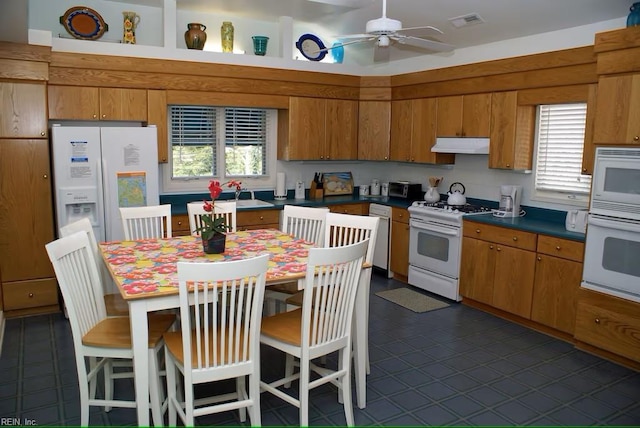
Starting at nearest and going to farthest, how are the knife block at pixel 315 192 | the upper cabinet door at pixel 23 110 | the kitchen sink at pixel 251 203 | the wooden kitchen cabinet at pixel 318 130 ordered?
the upper cabinet door at pixel 23 110, the kitchen sink at pixel 251 203, the wooden kitchen cabinet at pixel 318 130, the knife block at pixel 315 192

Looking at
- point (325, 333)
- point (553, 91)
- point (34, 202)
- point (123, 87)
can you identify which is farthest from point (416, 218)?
point (34, 202)

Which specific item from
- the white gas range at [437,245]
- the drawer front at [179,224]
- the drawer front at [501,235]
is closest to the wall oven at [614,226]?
the drawer front at [501,235]

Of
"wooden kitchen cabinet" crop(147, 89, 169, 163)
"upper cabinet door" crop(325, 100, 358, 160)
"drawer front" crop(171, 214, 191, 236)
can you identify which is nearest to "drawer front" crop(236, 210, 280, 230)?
"drawer front" crop(171, 214, 191, 236)

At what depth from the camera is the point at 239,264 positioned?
7.24 feet

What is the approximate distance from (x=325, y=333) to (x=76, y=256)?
1.36m

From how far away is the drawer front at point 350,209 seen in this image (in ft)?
18.5

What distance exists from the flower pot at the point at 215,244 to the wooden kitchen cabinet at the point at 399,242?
2.75m

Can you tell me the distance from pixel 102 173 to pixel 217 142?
5.12 ft

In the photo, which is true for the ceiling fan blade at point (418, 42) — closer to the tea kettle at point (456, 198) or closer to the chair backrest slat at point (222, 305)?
the chair backrest slat at point (222, 305)

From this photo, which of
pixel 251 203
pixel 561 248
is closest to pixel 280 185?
pixel 251 203

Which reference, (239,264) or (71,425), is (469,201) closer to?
(239,264)

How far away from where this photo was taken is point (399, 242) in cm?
542

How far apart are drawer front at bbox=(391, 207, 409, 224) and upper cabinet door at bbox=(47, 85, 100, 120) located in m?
3.11

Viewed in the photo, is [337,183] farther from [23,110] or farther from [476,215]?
[23,110]
